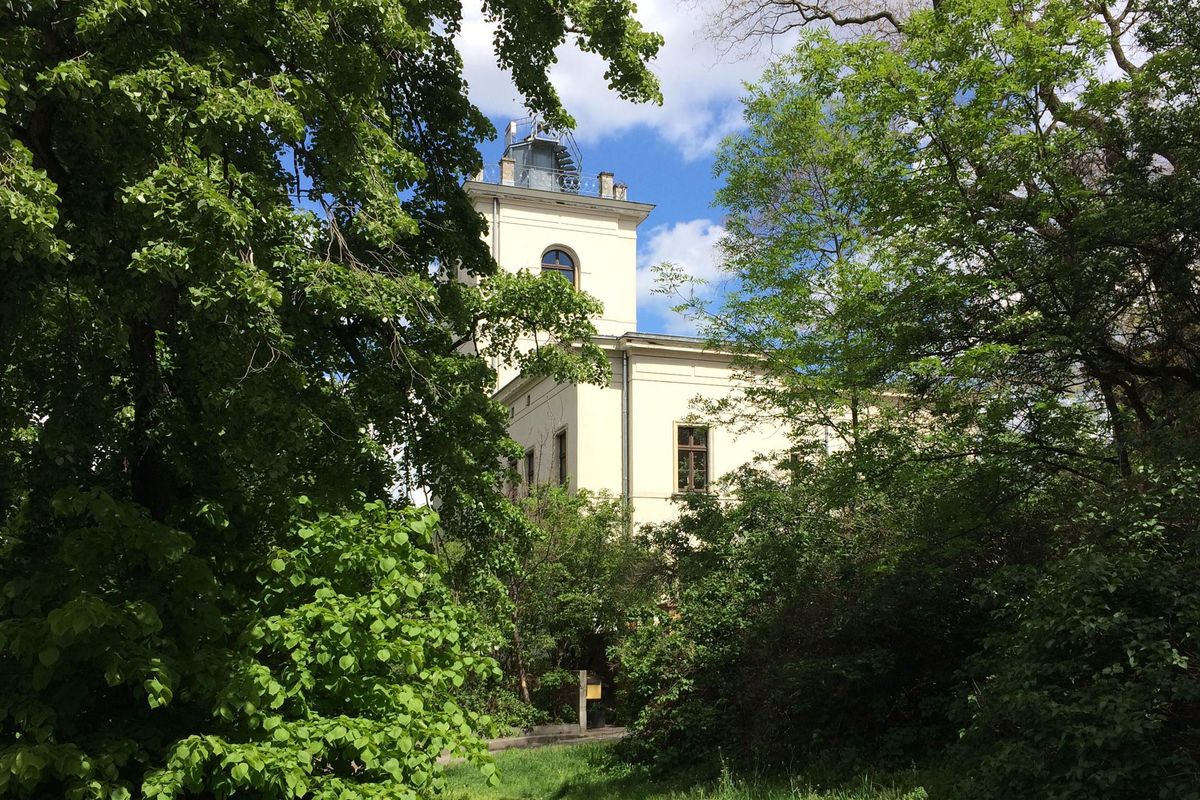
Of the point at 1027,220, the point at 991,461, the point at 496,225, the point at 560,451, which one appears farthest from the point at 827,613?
the point at 496,225

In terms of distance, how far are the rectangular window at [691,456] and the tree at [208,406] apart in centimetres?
2313

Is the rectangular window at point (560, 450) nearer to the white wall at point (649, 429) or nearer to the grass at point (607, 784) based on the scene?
the white wall at point (649, 429)

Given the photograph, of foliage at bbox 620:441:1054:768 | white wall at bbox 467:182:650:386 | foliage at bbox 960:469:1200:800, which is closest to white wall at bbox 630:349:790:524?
white wall at bbox 467:182:650:386

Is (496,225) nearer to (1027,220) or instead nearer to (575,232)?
(575,232)

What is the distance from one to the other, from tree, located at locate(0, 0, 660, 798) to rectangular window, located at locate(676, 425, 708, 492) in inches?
911

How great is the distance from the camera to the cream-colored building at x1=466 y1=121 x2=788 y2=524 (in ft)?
109

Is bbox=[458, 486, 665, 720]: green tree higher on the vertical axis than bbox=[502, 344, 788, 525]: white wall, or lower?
lower

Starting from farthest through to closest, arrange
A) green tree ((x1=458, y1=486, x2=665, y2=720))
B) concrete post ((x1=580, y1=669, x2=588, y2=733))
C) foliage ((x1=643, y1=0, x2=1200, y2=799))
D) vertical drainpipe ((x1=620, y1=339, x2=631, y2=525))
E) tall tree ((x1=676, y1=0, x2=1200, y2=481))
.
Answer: vertical drainpipe ((x1=620, y1=339, x2=631, y2=525)), green tree ((x1=458, y1=486, x2=665, y2=720)), concrete post ((x1=580, y1=669, x2=588, y2=733)), tall tree ((x1=676, y1=0, x2=1200, y2=481)), foliage ((x1=643, y1=0, x2=1200, y2=799))

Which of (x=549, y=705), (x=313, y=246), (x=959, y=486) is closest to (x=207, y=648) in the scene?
(x=313, y=246)

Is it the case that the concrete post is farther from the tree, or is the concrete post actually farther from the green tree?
the tree

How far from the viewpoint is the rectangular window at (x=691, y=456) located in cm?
3356

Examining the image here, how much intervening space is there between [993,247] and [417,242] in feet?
21.9

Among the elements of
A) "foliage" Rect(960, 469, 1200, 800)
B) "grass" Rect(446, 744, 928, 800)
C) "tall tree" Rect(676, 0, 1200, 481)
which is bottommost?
"grass" Rect(446, 744, 928, 800)

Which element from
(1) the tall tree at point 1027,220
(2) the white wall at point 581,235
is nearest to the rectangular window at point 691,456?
(2) the white wall at point 581,235
